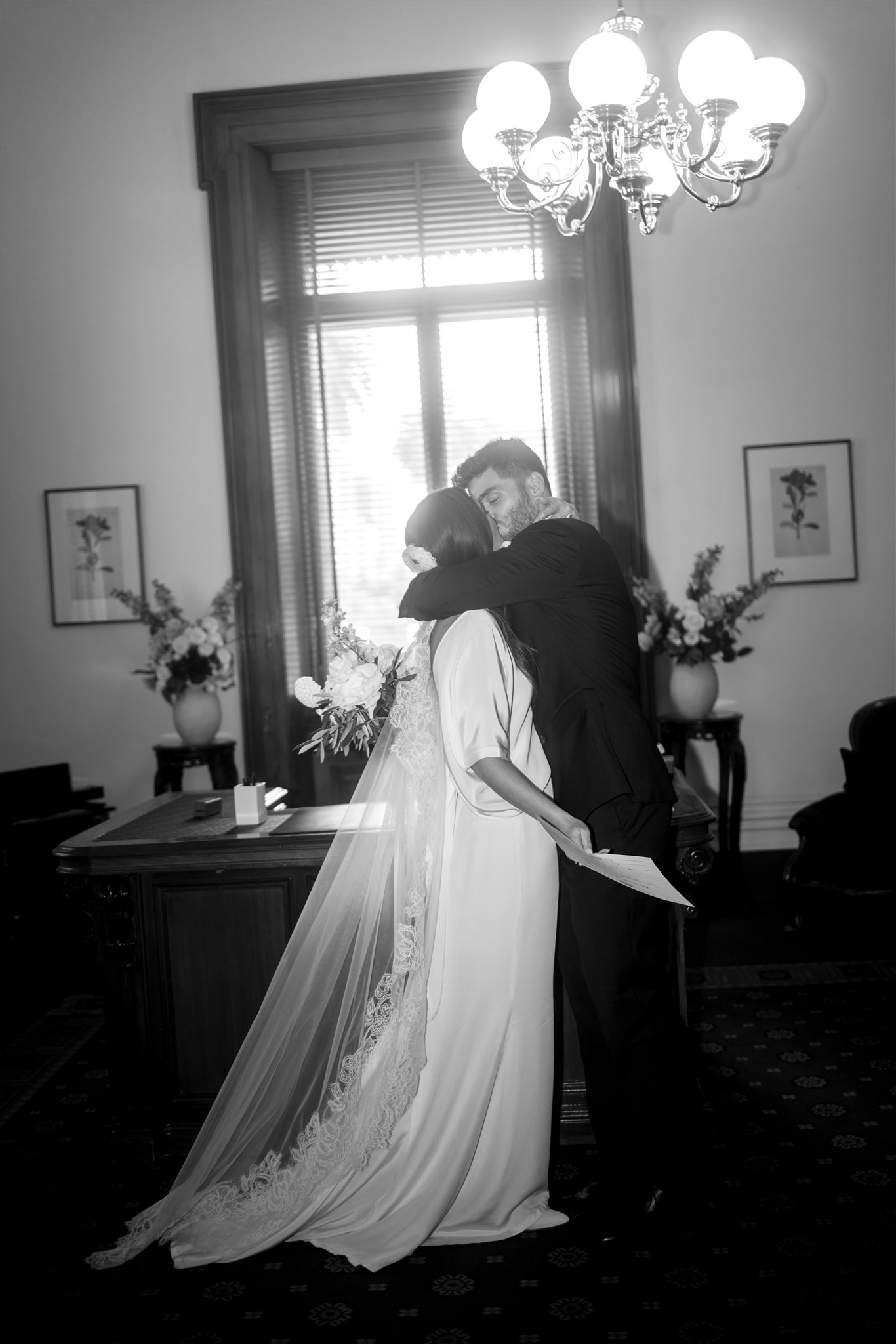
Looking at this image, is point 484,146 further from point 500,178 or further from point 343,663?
point 343,663

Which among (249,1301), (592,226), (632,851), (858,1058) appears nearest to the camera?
(249,1301)

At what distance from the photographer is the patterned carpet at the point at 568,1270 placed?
2.35m

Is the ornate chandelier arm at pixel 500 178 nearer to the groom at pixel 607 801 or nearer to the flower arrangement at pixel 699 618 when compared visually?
the groom at pixel 607 801

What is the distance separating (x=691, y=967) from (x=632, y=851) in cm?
237

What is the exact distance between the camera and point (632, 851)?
2646mm

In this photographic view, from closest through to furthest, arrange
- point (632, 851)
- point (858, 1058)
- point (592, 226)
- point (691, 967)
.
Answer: point (632, 851) → point (858, 1058) → point (691, 967) → point (592, 226)

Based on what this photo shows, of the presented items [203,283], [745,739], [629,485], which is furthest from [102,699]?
[745,739]

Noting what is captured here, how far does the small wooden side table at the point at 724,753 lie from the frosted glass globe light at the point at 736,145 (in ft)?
9.30

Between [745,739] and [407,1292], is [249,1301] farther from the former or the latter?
[745,739]

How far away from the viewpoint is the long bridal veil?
2.64 m

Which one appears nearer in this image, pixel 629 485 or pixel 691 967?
pixel 691 967

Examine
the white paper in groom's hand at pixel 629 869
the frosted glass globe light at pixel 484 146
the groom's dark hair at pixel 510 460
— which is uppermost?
the frosted glass globe light at pixel 484 146

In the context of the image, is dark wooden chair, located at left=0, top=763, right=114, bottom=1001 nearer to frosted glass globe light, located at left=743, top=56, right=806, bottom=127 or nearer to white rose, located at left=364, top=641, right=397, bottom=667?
white rose, located at left=364, top=641, right=397, bottom=667

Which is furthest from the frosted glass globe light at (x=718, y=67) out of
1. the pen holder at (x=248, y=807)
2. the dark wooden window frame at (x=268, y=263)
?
→ the dark wooden window frame at (x=268, y=263)
